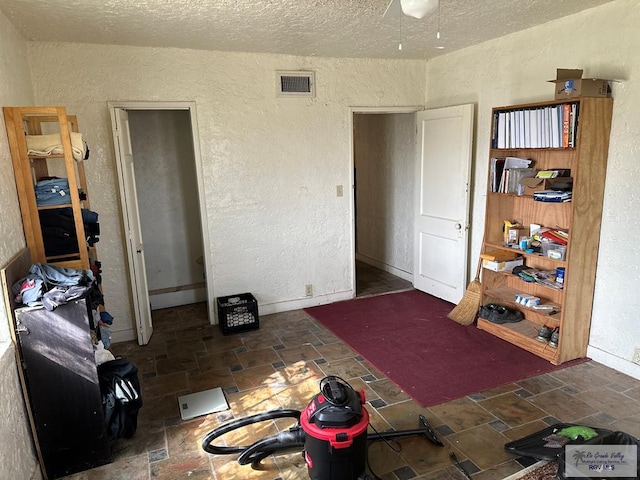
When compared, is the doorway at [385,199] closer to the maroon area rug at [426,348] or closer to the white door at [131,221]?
the maroon area rug at [426,348]

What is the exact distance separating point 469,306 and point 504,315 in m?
0.36

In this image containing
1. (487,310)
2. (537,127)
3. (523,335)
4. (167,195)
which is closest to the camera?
(537,127)

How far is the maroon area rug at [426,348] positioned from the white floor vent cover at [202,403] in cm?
119

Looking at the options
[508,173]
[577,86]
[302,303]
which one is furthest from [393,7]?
[302,303]

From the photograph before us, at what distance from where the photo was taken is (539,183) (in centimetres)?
326

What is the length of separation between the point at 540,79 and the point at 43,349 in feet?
12.8

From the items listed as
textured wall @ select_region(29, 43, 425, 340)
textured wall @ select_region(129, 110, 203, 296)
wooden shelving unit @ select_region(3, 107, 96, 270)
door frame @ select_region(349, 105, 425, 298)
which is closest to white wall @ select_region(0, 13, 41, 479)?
wooden shelving unit @ select_region(3, 107, 96, 270)

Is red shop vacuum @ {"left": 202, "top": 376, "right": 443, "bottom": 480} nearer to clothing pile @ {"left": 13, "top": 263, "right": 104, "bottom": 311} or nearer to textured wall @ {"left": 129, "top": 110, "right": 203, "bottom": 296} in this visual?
clothing pile @ {"left": 13, "top": 263, "right": 104, "bottom": 311}

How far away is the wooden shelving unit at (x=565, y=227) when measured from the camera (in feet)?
9.77

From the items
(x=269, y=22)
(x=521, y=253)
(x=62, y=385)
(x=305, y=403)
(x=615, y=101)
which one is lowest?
(x=305, y=403)

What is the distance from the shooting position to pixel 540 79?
346cm

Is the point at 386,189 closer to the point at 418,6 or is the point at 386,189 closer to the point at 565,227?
the point at 565,227

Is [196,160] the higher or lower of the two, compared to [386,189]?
higher

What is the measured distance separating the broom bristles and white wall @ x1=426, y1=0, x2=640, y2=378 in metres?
0.95
